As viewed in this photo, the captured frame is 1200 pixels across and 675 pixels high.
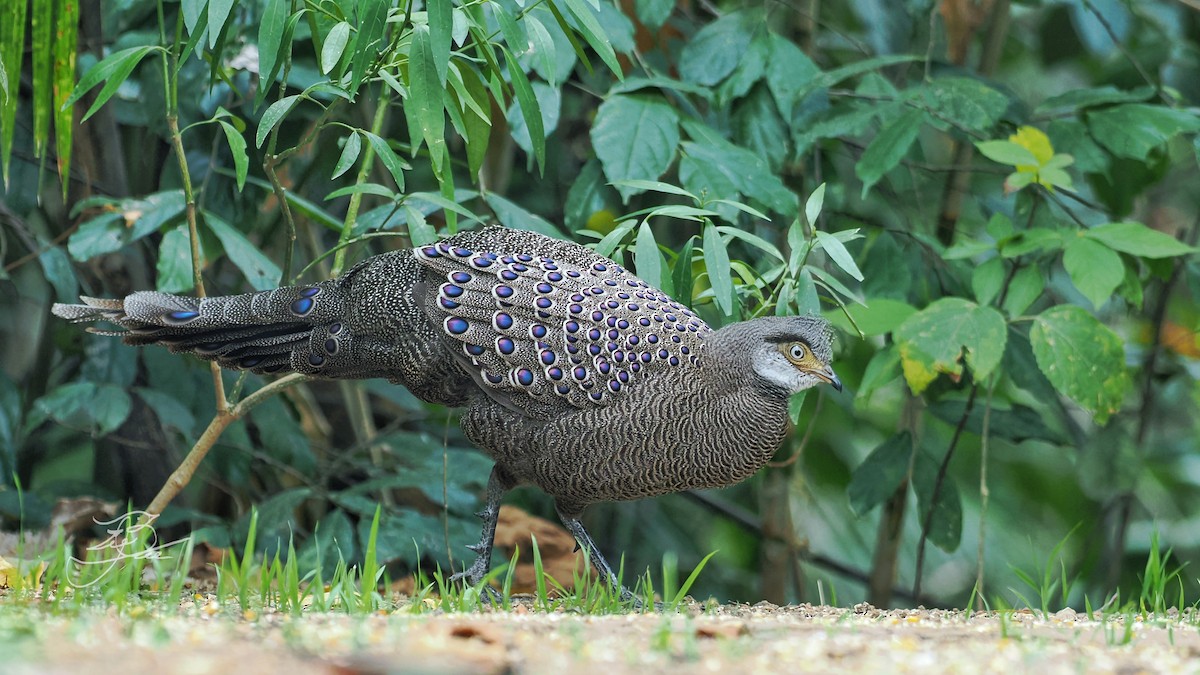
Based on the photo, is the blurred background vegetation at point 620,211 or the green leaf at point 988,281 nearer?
the blurred background vegetation at point 620,211

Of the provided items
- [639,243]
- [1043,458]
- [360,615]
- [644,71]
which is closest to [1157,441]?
[1043,458]

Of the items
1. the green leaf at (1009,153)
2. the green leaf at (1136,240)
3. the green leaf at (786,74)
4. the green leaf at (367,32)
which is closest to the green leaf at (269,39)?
the green leaf at (367,32)

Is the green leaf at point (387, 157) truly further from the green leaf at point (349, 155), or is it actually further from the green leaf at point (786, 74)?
the green leaf at point (786, 74)

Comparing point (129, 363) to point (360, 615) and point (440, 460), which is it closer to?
point (440, 460)

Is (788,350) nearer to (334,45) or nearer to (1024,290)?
(1024,290)

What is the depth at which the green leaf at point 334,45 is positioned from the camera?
3152 mm

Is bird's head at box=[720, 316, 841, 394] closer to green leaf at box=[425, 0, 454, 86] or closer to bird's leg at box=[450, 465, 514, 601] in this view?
bird's leg at box=[450, 465, 514, 601]

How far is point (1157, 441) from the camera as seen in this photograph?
7.69m

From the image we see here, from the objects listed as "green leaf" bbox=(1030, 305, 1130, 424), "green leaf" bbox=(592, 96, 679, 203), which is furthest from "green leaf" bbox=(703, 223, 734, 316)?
"green leaf" bbox=(1030, 305, 1130, 424)

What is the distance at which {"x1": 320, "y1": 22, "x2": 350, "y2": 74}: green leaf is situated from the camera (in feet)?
10.3

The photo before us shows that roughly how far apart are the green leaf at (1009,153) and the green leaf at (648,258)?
1210mm

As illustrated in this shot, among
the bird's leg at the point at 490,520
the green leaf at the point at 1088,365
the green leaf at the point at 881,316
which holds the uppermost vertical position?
the green leaf at the point at 881,316

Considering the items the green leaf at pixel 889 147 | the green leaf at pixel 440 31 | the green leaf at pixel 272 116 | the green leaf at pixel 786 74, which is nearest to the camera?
the green leaf at pixel 440 31

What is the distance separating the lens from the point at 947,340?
3980mm
